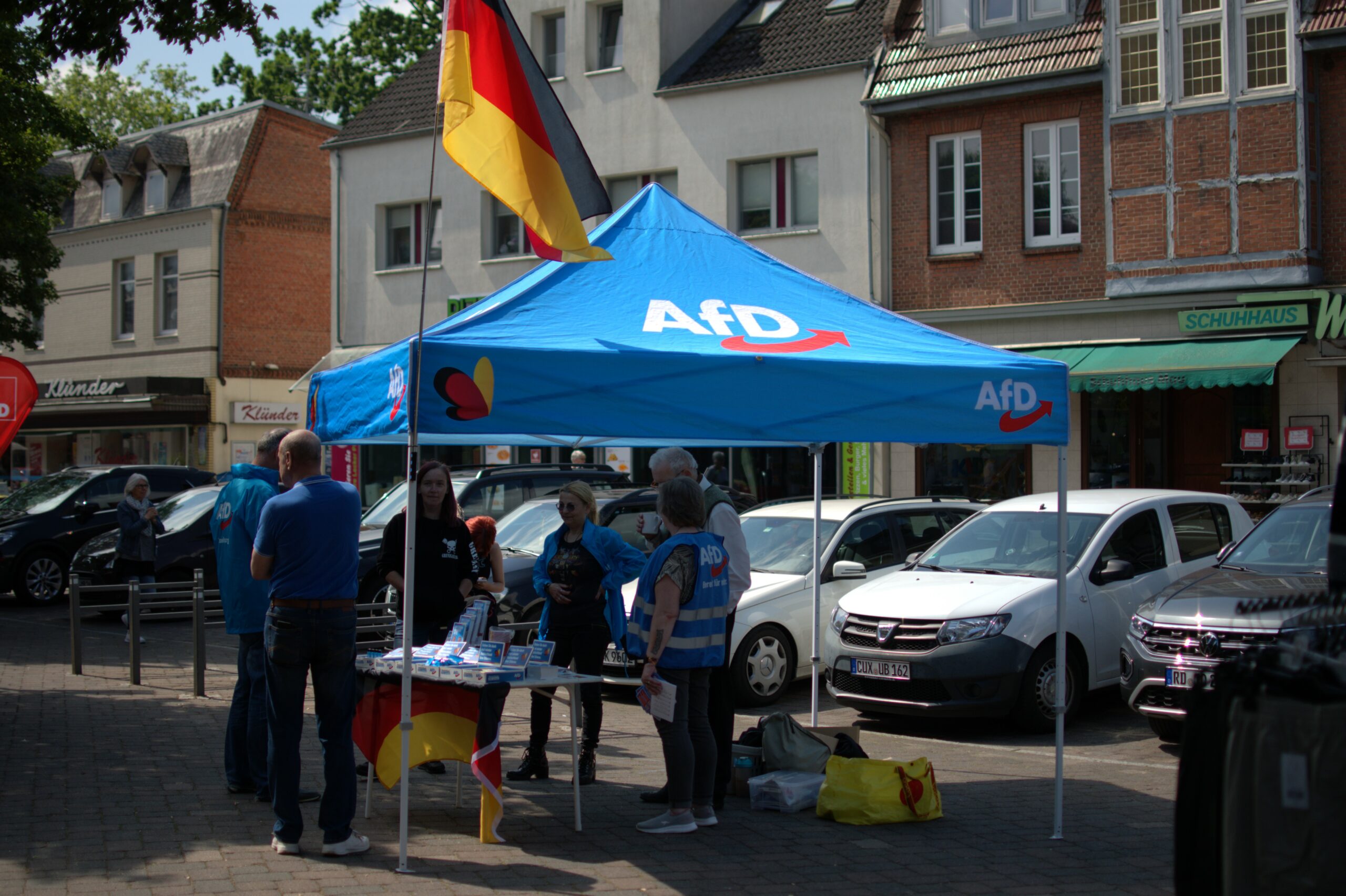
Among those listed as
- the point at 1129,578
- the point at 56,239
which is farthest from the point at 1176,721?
the point at 56,239

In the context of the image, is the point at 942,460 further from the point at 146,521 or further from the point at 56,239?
the point at 56,239

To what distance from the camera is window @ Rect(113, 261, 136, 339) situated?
36469mm

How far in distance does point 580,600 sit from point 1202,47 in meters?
15.2

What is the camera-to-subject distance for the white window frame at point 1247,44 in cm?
1794

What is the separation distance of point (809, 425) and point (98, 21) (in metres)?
6.23

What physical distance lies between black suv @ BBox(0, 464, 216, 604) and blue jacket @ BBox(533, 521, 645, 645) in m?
11.5

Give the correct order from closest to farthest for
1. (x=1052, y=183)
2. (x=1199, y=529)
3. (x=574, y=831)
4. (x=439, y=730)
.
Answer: (x=439, y=730) < (x=574, y=831) < (x=1199, y=529) < (x=1052, y=183)

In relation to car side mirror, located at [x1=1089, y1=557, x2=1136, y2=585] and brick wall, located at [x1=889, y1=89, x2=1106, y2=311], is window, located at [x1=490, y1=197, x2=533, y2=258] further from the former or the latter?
car side mirror, located at [x1=1089, y1=557, x2=1136, y2=585]

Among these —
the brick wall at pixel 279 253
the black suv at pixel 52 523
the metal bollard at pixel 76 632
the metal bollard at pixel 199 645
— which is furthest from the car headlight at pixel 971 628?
the brick wall at pixel 279 253

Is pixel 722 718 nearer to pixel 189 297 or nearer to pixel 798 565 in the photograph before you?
pixel 798 565

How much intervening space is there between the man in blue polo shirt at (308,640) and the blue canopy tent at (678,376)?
554 millimetres

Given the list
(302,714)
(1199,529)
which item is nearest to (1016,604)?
(1199,529)

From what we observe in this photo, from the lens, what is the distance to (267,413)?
34562 millimetres

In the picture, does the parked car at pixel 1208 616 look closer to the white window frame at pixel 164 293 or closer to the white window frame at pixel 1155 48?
the white window frame at pixel 1155 48
